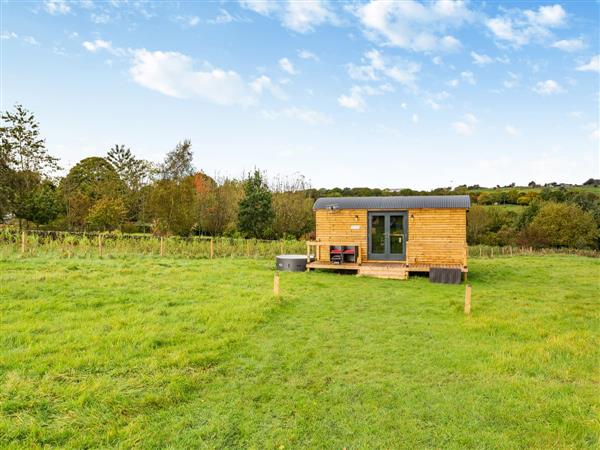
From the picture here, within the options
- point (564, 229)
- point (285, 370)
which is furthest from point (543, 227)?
point (285, 370)

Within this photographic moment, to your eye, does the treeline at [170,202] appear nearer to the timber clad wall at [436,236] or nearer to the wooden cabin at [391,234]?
the wooden cabin at [391,234]

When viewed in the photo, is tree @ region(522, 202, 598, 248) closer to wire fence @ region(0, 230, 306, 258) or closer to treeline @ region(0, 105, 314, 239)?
treeline @ region(0, 105, 314, 239)

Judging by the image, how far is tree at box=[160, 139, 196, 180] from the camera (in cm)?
2577

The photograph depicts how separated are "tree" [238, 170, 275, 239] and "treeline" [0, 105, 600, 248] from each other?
0.06m

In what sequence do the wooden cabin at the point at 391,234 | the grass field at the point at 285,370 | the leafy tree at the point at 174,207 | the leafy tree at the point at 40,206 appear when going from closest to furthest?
1. the grass field at the point at 285,370
2. the wooden cabin at the point at 391,234
3. the leafy tree at the point at 174,207
4. the leafy tree at the point at 40,206

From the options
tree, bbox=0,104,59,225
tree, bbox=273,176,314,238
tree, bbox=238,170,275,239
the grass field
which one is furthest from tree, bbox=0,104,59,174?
the grass field

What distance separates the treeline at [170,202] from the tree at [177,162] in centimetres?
7

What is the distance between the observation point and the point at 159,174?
26453 mm

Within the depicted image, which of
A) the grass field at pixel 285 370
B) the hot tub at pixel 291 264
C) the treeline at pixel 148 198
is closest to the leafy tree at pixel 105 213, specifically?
the treeline at pixel 148 198

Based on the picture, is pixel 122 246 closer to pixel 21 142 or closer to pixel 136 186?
pixel 21 142

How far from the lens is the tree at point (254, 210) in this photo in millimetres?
21391

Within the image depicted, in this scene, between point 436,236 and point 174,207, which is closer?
point 436,236

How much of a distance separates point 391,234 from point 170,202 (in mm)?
12878

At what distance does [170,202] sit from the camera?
66.0 ft
